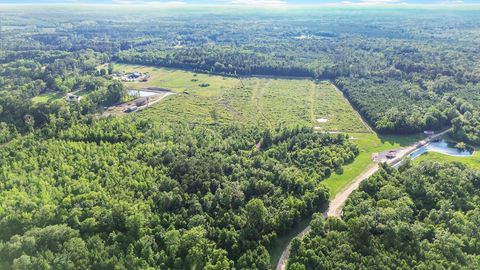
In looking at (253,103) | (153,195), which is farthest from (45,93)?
(153,195)

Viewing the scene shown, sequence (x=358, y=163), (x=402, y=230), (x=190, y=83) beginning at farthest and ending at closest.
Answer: (x=190, y=83)
(x=358, y=163)
(x=402, y=230)

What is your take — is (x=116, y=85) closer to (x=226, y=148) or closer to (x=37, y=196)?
(x=226, y=148)

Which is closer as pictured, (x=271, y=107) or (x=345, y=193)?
(x=345, y=193)

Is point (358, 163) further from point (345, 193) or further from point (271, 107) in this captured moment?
point (271, 107)

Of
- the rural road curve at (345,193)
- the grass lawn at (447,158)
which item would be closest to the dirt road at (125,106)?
the rural road curve at (345,193)

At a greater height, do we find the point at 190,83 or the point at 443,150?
the point at 190,83

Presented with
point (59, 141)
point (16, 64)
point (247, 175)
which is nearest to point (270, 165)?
point (247, 175)

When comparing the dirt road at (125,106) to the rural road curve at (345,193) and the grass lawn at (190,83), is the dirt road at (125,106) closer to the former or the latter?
the grass lawn at (190,83)
